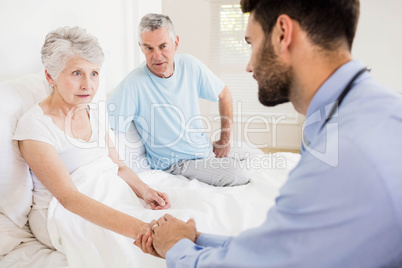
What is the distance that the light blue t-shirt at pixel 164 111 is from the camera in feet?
7.50

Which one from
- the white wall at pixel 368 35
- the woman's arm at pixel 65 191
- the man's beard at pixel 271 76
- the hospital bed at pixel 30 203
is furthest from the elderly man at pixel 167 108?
the white wall at pixel 368 35

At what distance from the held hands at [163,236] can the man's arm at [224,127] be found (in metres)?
1.37

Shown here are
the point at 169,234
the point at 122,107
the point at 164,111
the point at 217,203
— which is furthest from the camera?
the point at 164,111

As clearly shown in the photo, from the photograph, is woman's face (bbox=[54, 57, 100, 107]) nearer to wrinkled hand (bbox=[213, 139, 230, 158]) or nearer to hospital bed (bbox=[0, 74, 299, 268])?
hospital bed (bbox=[0, 74, 299, 268])

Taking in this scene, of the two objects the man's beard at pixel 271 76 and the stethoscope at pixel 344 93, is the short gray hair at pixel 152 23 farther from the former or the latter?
the stethoscope at pixel 344 93

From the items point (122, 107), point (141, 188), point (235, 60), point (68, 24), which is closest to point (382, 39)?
point (235, 60)

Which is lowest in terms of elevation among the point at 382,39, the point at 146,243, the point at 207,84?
the point at 146,243

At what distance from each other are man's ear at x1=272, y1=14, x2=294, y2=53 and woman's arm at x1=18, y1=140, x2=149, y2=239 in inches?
31.4

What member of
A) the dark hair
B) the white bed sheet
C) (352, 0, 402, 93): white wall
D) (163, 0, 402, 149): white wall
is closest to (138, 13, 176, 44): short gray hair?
the white bed sheet

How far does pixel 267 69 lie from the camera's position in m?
1.02

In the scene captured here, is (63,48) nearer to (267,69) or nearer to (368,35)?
(267,69)

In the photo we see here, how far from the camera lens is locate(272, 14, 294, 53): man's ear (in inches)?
37.0

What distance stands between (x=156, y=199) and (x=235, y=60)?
11.7 ft

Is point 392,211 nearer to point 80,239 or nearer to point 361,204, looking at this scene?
point 361,204
